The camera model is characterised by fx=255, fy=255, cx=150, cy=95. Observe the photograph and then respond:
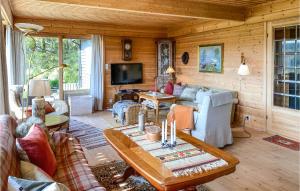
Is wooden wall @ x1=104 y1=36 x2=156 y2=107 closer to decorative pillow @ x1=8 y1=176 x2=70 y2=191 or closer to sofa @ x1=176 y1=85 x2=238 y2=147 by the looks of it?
sofa @ x1=176 y1=85 x2=238 y2=147

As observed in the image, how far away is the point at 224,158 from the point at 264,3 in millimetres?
3869

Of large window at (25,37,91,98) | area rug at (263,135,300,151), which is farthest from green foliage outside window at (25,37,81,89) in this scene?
area rug at (263,135,300,151)

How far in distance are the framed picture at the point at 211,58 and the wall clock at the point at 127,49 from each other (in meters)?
2.13

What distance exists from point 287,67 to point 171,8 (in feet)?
7.86

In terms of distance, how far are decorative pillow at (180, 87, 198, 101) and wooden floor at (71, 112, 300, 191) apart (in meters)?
1.88

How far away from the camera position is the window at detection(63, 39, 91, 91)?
7223 mm

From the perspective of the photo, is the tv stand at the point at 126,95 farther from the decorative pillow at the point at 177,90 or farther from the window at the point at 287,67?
the window at the point at 287,67

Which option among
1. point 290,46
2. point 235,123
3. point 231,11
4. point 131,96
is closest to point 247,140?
point 235,123

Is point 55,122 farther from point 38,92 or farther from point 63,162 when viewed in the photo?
point 63,162

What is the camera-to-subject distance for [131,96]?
748 centimetres

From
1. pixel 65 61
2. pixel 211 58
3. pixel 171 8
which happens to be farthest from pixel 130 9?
pixel 65 61

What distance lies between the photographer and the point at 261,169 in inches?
133

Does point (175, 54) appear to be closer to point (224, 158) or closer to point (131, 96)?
point (131, 96)

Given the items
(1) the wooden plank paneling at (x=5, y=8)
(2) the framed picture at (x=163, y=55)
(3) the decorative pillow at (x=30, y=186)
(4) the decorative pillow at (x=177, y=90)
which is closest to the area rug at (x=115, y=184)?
(3) the decorative pillow at (x=30, y=186)
